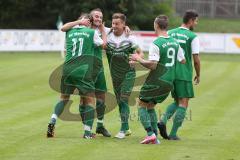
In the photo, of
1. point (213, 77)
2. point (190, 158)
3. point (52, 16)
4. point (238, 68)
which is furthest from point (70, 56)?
point (52, 16)

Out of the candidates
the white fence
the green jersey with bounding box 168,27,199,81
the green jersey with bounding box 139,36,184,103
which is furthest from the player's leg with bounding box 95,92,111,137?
the white fence

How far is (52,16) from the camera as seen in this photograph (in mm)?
54438

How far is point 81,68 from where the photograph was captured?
483 inches

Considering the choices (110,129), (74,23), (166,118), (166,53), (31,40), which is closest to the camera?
(166,53)

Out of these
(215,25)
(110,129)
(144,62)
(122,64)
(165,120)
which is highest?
(144,62)

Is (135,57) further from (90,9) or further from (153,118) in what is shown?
(90,9)

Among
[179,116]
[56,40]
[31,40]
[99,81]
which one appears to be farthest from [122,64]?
[56,40]

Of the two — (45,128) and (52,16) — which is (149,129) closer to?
(45,128)

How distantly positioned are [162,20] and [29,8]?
44353 mm

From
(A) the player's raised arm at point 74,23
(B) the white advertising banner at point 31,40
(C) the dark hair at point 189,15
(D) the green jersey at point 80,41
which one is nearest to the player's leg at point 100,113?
(D) the green jersey at point 80,41

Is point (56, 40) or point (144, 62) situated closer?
point (144, 62)

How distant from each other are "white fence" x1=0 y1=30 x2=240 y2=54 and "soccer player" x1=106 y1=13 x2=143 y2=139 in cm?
2881

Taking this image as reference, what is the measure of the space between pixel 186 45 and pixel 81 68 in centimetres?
167

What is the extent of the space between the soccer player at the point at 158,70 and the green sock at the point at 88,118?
870 mm
